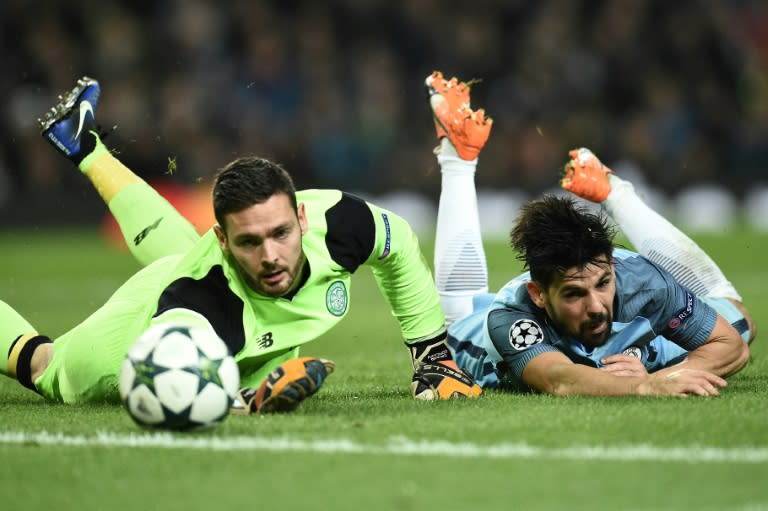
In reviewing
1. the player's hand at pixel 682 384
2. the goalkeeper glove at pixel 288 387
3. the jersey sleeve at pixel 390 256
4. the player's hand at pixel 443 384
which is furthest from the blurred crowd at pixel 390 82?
the goalkeeper glove at pixel 288 387

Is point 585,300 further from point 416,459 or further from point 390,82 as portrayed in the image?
point 390,82

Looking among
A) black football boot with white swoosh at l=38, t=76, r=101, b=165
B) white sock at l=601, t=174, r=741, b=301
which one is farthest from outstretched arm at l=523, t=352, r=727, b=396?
black football boot with white swoosh at l=38, t=76, r=101, b=165

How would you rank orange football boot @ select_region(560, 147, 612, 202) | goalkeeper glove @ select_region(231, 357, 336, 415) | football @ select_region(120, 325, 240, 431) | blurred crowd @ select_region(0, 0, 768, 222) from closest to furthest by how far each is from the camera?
football @ select_region(120, 325, 240, 431) → goalkeeper glove @ select_region(231, 357, 336, 415) → orange football boot @ select_region(560, 147, 612, 202) → blurred crowd @ select_region(0, 0, 768, 222)

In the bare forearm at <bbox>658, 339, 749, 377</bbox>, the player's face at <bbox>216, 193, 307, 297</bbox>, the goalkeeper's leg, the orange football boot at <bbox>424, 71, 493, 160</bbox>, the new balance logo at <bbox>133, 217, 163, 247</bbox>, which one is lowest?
the goalkeeper's leg

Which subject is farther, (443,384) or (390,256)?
(390,256)

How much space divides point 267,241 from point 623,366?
1801 mm

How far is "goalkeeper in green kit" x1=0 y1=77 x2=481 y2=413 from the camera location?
5.57 metres

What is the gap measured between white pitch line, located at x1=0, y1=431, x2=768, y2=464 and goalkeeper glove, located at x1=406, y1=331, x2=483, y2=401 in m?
1.32

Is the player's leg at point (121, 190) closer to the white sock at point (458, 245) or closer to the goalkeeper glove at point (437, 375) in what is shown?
the white sock at point (458, 245)

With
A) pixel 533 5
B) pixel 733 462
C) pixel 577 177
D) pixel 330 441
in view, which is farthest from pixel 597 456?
pixel 533 5

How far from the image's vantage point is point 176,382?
4973 mm

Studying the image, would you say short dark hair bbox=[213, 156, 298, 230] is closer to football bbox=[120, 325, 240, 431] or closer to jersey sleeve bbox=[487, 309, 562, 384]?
football bbox=[120, 325, 240, 431]

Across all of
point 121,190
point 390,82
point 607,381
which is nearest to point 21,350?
point 121,190

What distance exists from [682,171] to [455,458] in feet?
50.5
